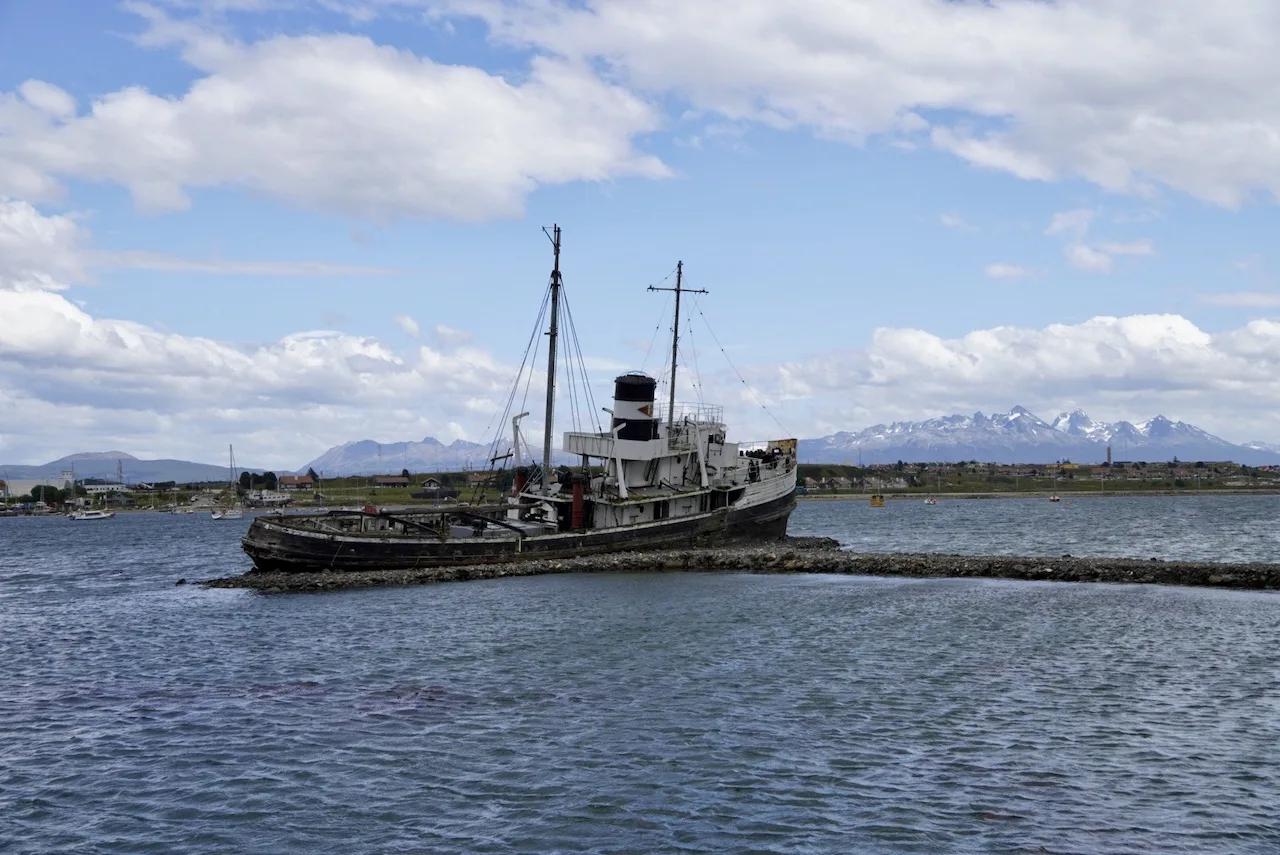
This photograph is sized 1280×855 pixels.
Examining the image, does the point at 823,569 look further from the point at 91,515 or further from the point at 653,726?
the point at 91,515

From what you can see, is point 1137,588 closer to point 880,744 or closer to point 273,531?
point 880,744

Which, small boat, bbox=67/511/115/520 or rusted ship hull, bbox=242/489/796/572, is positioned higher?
rusted ship hull, bbox=242/489/796/572

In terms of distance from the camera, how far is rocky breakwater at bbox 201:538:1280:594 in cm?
4803

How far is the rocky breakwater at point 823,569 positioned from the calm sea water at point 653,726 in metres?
4.37

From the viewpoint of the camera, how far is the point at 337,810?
17.7 metres

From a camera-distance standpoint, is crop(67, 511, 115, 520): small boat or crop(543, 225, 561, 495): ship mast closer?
crop(543, 225, 561, 495): ship mast

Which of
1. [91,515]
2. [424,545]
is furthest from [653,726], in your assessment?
[91,515]

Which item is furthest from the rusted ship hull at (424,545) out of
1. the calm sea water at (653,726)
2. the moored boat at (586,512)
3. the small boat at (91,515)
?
the small boat at (91,515)

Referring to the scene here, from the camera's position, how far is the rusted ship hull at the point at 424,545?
5300 cm

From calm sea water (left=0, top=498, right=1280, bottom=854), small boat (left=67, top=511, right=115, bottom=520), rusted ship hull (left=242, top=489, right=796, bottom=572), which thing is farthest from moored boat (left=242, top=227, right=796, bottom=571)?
small boat (left=67, top=511, right=115, bottom=520)

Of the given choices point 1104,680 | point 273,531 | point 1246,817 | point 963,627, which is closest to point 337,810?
point 1246,817

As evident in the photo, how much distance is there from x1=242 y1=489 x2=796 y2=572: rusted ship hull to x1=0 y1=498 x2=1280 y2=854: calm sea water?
9.31 metres

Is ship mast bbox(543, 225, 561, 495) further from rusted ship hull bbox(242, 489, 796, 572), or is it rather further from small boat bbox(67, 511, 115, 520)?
small boat bbox(67, 511, 115, 520)

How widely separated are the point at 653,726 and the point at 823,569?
1320 inches
